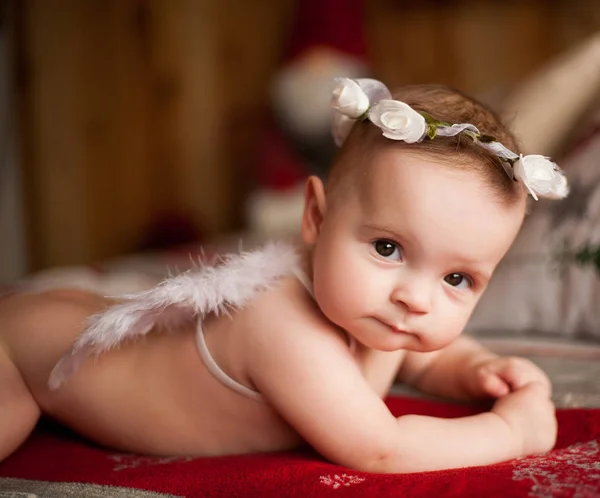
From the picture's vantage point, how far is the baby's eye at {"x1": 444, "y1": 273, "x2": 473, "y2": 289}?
0.80 metres

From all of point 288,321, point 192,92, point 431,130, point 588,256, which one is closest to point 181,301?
point 288,321

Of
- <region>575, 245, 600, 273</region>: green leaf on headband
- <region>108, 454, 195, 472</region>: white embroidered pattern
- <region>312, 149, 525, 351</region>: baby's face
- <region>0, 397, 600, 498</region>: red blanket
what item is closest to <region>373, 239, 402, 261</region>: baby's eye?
<region>312, 149, 525, 351</region>: baby's face

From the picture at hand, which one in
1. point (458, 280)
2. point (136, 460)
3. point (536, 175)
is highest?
point (536, 175)

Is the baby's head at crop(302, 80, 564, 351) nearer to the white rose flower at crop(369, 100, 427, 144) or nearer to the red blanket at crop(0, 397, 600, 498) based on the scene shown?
the white rose flower at crop(369, 100, 427, 144)

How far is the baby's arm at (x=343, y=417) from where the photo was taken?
2.52ft

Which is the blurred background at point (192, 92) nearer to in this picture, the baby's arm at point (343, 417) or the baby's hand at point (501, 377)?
the baby's hand at point (501, 377)

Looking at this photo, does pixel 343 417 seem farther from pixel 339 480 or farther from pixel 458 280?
pixel 458 280

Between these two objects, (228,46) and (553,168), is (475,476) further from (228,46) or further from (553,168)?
(228,46)

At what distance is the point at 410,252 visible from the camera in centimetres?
77

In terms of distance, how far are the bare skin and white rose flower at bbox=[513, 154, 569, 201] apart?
0.12ft

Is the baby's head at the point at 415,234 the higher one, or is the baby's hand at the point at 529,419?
the baby's head at the point at 415,234

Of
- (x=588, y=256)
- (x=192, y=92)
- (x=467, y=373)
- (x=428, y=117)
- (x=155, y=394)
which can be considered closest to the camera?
(x=428, y=117)

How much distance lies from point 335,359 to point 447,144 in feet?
0.86

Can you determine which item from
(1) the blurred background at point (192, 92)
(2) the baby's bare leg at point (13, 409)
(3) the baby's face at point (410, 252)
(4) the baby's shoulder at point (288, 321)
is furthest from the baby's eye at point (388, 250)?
(1) the blurred background at point (192, 92)
